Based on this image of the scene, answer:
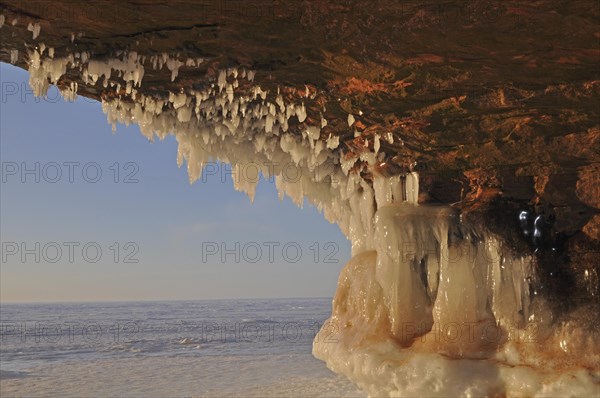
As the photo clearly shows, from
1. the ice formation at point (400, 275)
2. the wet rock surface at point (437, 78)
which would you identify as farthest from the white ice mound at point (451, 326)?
the wet rock surface at point (437, 78)

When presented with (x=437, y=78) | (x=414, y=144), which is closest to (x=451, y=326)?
(x=414, y=144)

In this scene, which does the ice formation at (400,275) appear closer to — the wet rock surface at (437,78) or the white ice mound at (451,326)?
the white ice mound at (451,326)

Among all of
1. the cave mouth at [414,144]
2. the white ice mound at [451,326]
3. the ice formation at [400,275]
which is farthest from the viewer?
the white ice mound at [451,326]

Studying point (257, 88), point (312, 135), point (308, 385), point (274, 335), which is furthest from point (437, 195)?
point (274, 335)

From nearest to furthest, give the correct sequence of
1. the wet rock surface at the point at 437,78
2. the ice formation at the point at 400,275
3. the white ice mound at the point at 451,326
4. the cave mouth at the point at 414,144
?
the wet rock surface at the point at 437,78
the cave mouth at the point at 414,144
the ice formation at the point at 400,275
the white ice mound at the point at 451,326

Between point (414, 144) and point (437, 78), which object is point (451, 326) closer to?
point (414, 144)

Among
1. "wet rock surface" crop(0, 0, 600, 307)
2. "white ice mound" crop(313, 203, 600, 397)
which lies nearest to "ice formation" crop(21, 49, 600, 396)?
"white ice mound" crop(313, 203, 600, 397)

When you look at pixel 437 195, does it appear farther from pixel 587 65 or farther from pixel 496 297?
pixel 587 65

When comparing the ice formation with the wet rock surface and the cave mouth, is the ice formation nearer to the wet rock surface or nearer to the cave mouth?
the cave mouth
